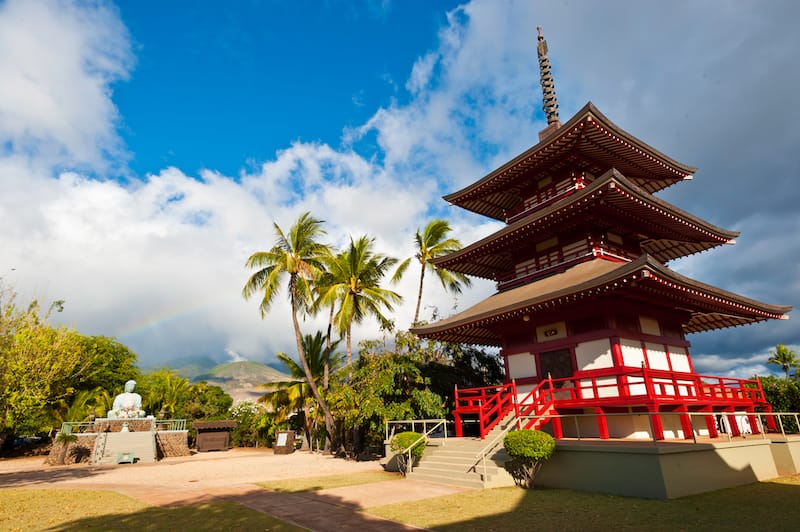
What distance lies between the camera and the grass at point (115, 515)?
28.2 feet

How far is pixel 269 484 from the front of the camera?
14.5m

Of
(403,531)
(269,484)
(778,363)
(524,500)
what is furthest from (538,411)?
(778,363)

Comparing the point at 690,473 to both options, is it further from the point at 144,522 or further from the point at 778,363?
the point at 778,363

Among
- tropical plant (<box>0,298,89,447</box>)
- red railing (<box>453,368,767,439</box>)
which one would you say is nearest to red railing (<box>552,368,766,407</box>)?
red railing (<box>453,368,767,439</box>)

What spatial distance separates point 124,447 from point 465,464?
22.4 metres

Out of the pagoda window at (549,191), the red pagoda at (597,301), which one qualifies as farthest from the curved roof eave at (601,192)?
the pagoda window at (549,191)

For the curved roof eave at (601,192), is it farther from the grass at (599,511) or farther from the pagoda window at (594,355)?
the grass at (599,511)

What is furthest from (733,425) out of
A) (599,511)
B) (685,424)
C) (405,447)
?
(405,447)

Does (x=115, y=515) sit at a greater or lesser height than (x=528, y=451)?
lesser

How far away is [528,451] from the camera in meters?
11.7

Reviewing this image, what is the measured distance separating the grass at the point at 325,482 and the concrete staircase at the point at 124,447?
1563 cm

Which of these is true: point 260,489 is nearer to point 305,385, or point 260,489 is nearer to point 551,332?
point 551,332

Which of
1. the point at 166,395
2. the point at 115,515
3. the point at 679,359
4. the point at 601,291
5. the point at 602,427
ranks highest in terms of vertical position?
the point at 601,291

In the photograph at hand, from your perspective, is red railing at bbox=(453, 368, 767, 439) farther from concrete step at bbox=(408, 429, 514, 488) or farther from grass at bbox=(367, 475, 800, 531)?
grass at bbox=(367, 475, 800, 531)
